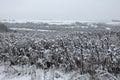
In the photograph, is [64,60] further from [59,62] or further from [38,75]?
Result: [38,75]

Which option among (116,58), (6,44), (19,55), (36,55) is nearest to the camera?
(116,58)

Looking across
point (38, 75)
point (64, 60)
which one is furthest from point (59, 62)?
point (38, 75)

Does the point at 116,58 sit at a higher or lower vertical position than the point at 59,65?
higher

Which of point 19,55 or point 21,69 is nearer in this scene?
point 21,69

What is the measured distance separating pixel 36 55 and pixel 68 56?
3.83 feet

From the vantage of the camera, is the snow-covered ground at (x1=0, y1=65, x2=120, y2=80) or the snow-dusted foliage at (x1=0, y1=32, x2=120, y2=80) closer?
the snow-covered ground at (x1=0, y1=65, x2=120, y2=80)

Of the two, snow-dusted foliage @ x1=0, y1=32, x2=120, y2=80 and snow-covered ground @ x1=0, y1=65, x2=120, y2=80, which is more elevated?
snow-dusted foliage @ x1=0, y1=32, x2=120, y2=80

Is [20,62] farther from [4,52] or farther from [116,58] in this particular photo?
[116,58]

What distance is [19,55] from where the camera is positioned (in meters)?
6.46

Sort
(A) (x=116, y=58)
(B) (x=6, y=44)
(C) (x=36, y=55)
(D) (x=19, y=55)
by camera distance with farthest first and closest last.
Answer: (B) (x=6, y=44), (D) (x=19, y=55), (C) (x=36, y=55), (A) (x=116, y=58)

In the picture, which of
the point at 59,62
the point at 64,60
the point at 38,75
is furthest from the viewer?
the point at 59,62

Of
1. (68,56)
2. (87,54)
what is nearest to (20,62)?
(68,56)

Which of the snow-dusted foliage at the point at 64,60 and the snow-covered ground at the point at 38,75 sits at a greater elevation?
the snow-dusted foliage at the point at 64,60

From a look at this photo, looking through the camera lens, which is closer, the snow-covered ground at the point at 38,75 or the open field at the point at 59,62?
the snow-covered ground at the point at 38,75
